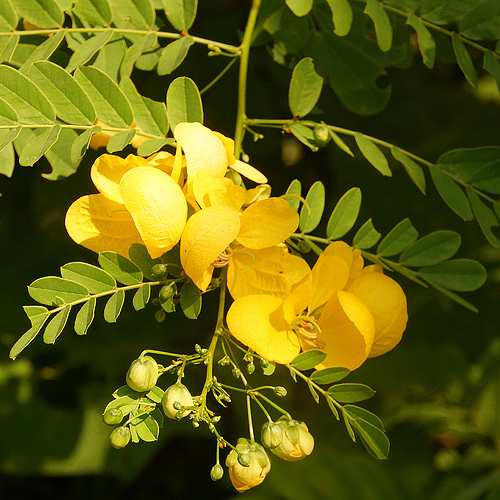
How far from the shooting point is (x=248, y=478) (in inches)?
28.2

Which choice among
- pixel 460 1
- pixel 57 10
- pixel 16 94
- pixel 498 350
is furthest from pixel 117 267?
pixel 498 350

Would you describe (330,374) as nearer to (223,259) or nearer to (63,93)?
(223,259)

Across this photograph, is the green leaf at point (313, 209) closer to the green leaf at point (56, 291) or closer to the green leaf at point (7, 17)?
the green leaf at point (56, 291)

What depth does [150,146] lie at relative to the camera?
86 centimetres

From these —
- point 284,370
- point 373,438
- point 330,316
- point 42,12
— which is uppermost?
point 42,12

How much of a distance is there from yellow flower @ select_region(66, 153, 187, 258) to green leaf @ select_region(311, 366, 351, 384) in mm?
267

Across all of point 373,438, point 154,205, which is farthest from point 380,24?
point 373,438

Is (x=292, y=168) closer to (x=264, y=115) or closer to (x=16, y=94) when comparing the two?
(x=264, y=115)

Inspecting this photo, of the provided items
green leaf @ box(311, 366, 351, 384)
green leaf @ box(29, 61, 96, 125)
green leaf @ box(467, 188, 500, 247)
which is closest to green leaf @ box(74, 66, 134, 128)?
green leaf @ box(29, 61, 96, 125)

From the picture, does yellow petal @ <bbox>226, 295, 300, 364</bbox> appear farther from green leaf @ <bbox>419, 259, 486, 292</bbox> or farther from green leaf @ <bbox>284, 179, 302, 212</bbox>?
green leaf @ <bbox>419, 259, 486, 292</bbox>

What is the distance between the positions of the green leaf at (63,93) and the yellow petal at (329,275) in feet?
1.28

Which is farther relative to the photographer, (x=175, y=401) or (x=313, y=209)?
(x=313, y=209)

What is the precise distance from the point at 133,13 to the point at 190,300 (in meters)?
0.49

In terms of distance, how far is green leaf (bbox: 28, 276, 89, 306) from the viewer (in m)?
0.80
